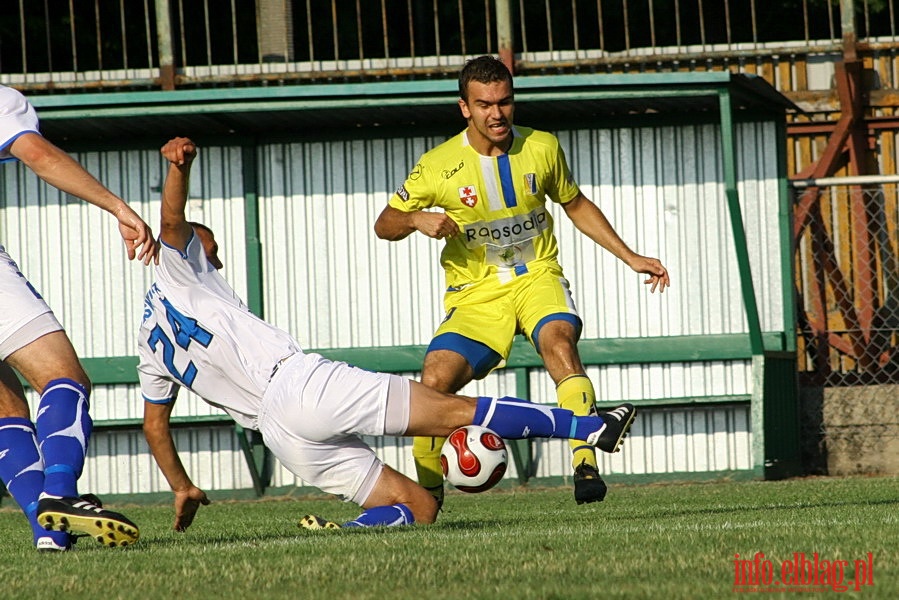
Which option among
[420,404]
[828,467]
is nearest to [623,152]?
[828,467]

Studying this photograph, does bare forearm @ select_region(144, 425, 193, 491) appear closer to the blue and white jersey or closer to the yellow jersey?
the yellow jersey

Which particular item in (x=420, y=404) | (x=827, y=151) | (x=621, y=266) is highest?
(x=827, y=151)

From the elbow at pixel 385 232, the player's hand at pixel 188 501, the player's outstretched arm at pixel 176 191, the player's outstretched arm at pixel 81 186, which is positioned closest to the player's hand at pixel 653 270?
the elbow at pixel 385 232

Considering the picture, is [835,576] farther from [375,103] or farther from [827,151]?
[827,151]

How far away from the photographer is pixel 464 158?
337 inches

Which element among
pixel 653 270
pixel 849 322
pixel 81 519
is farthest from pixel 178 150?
pixel 849 322

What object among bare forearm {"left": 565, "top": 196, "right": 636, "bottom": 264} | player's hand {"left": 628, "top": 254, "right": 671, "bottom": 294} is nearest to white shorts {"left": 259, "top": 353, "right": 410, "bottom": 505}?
player's hand {"left": 628, "top": 254, "right": 671, "bottom": 294}

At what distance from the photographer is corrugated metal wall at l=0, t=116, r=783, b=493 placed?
13359 mm

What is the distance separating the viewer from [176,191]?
702 centimetres

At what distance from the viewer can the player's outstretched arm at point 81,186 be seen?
6.04 m

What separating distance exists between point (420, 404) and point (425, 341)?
6919mm

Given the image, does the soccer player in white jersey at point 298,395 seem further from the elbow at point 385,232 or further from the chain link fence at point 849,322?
the chain link fence at point 849,322

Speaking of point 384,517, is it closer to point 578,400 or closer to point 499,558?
point 578,400

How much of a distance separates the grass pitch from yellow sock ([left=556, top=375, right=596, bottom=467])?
13.1 inches
